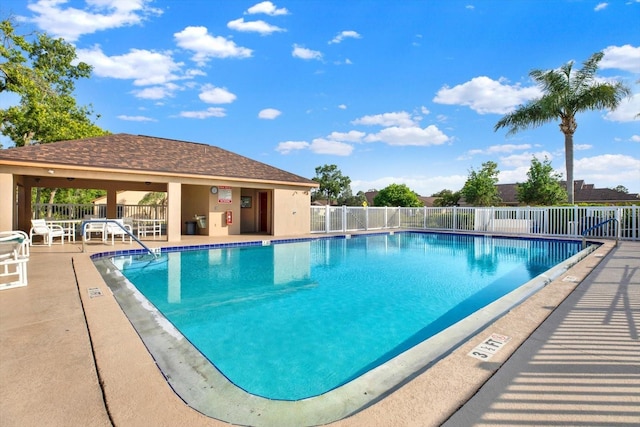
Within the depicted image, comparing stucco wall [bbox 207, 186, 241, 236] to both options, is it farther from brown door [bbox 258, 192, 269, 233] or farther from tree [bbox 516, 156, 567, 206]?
tree [bbox 516, 156, 567, 206]

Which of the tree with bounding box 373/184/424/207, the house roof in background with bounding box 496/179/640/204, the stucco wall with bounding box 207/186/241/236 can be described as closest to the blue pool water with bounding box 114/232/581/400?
the stucco wall with bounding box 207/186/241/236

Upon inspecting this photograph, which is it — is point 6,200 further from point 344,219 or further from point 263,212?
point 344,219

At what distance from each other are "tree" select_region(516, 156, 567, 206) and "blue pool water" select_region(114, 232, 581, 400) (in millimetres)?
18145

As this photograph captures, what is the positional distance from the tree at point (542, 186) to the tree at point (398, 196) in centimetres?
1206

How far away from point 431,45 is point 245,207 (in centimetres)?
1252

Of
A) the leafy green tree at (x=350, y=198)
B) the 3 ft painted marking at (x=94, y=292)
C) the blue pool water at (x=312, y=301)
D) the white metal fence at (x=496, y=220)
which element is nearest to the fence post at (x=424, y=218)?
the white metal fence at (x=496, y=220)

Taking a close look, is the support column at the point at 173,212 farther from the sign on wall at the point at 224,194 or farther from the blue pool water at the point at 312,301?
the sign on wall at the point at 224,194

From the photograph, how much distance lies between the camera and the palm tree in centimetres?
1847

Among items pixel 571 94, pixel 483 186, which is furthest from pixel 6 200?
pixel 483 186

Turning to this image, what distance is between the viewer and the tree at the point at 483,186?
30203mm

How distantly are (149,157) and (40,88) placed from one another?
11325 mm

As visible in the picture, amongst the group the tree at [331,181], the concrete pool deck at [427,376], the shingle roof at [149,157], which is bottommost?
the concrete pool deck at [427,376]

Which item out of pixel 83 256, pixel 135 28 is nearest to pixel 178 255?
pixel 83 256

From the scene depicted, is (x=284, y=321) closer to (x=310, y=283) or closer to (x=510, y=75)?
(x=310, y=283)
